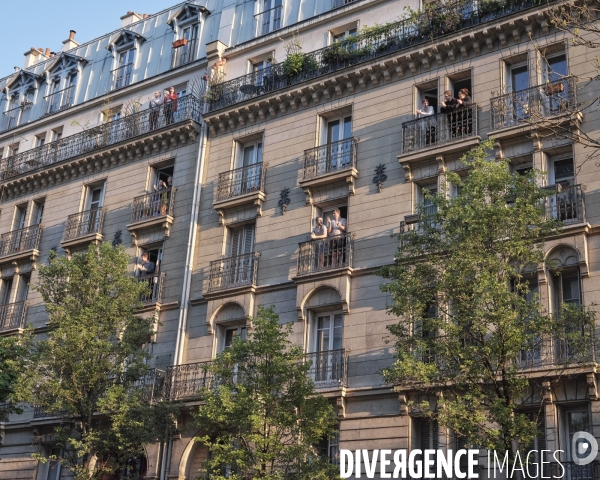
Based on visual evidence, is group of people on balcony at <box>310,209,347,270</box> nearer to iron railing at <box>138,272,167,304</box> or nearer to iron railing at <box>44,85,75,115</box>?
iron railing at <box>138,272,167,304</box>

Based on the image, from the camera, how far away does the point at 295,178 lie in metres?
28.8

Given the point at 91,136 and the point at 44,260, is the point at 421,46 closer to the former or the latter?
the point at 91,136

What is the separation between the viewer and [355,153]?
27516mm

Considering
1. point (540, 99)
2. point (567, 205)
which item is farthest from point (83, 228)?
point (567, 205)

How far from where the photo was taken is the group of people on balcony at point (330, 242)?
26438 mm

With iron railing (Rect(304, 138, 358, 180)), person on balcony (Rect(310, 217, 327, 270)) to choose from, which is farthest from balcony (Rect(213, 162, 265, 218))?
person on balcony (Rect(310, 217, 327, 270))

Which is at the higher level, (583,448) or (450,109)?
(450,109)

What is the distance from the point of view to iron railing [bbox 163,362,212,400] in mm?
27219

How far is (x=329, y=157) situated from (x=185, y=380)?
8429mm

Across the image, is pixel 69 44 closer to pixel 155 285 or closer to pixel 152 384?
pixel 155 285

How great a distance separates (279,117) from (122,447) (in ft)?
40.5

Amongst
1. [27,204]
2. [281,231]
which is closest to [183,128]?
[281,231]

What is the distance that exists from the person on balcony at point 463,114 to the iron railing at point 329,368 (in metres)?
7.27

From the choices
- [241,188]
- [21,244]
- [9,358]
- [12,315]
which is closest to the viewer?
[9,358]
